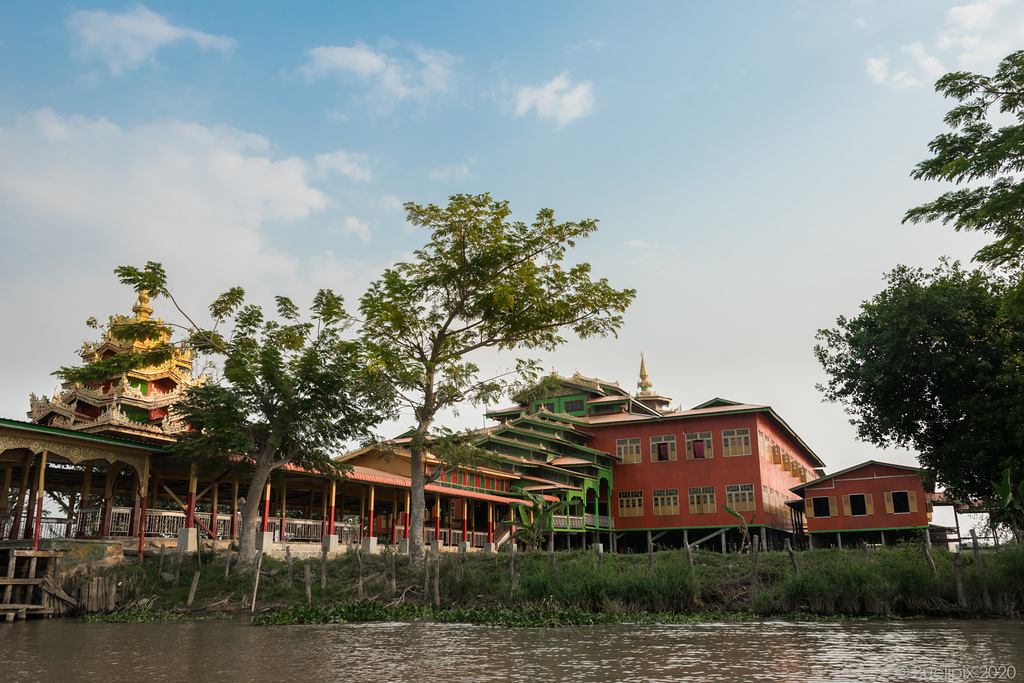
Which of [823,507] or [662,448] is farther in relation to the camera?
[662,448]

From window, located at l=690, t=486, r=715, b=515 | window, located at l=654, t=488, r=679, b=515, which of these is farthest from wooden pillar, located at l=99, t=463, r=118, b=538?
window, located at l=690, t=486, r=715, b=515

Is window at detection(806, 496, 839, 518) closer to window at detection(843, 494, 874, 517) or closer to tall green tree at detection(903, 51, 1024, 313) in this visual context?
window at detection(843, 494, 874, 517)

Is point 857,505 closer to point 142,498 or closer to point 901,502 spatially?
point 901,502

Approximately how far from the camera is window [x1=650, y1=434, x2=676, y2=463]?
161 ft

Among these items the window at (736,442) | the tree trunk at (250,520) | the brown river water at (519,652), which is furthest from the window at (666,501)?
the brown river water at (519,652)

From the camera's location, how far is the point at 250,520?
2502 cm

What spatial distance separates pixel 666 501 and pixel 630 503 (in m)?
2.46

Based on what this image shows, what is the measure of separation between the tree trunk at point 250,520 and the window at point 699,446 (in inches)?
1193

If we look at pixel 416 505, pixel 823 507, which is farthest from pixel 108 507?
pixel 823 507

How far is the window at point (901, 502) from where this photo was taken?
41.6m

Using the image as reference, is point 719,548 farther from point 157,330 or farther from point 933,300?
point 157,330

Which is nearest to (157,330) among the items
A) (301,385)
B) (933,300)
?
(301,385)

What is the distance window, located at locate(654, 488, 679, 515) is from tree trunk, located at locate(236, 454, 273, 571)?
29.5 metres

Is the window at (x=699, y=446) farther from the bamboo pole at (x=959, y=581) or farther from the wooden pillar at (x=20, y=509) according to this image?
the wooden pillar at (x=20, y=509)
